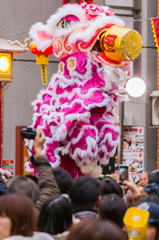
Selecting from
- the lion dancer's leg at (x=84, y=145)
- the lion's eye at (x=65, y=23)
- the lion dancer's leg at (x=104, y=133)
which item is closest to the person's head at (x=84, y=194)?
the lion dancer's leg at (x=84, y=145)

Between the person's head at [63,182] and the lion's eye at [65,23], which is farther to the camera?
the lion's eye at [65,23]

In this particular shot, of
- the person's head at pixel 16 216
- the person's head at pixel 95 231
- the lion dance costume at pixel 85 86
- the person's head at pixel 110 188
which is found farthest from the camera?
the lion dance costume at pixel 85 86

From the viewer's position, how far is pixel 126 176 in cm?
265

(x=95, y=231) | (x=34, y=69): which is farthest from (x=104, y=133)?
(x=34, y=69)

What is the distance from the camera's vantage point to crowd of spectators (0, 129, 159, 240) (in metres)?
1.43

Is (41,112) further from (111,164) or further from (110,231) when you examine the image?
(110,231)

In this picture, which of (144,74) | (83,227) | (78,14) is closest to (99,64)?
(78,14)

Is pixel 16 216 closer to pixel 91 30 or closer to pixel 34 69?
pixel 91 30

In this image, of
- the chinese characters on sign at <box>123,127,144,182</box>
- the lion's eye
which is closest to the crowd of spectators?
the lion's eye

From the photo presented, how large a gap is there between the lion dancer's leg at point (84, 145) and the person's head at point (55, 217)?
1.85m

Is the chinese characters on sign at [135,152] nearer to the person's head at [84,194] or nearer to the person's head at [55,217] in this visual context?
the person's head at [84,194]

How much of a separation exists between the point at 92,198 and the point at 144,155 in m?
5.37

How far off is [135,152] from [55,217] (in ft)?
18.9

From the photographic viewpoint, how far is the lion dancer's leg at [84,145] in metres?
3.91
